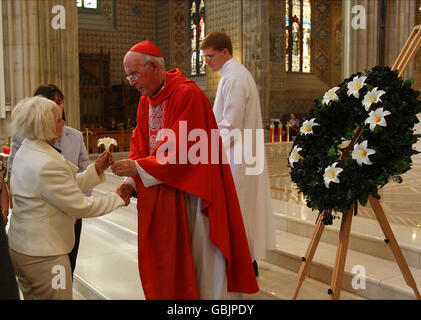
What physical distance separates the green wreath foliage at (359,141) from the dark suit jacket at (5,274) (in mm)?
1729

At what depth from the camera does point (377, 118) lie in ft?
8.13

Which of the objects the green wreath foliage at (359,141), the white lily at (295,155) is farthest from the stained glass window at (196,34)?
the green wreath foliage at (359,141)

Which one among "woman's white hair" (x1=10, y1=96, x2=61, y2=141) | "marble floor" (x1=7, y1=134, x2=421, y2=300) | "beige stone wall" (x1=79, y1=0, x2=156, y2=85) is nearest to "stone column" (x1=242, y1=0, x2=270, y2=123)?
"beige stone wall" (x1=79, y1=0, x2=156, y2=85)

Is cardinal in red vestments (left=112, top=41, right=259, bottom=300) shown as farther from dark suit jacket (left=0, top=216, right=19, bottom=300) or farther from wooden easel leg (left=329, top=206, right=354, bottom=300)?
dark suit jacket (left=0, top=216, right=19, bottom=300)

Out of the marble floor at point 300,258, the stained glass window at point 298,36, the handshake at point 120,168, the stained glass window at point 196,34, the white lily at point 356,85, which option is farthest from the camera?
the stained glass window at point 196,34

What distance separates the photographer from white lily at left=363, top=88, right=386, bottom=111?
2.48 meters

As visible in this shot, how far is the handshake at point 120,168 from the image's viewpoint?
7.81 ft

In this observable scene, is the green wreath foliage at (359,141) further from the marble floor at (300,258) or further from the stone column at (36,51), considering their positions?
the stone column at (36,51)

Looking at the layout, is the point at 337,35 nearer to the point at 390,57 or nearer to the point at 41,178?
the point at 390,57

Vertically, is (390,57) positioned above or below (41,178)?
above

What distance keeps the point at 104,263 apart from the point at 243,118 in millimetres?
2040

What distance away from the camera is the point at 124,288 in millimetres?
3660

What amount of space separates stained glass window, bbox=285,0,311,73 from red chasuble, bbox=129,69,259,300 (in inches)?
638
